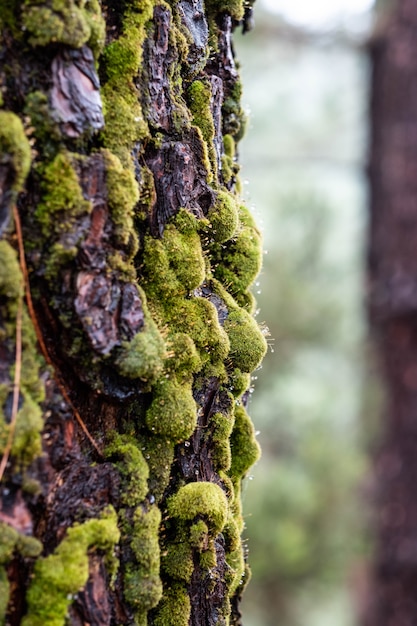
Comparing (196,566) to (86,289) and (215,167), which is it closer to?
(86,289)

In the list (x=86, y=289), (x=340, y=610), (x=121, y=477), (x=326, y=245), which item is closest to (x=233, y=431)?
(x=121, y=477)

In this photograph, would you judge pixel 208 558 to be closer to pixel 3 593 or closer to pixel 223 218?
pixel 3 593

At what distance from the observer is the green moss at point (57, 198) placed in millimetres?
1097

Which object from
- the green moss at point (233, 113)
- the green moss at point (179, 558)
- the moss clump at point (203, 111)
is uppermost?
the green moss at point (233, 113)

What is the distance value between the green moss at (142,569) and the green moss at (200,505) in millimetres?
94

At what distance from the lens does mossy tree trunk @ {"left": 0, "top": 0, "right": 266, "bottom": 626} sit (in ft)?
3.52

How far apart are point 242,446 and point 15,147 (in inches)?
36.2

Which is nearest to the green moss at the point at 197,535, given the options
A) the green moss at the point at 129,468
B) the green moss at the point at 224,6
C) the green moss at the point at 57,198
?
the green moss at the point at 129,468

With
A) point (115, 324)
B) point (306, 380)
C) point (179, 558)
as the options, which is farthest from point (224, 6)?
point (306, 380)

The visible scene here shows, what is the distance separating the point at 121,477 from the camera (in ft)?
4.03

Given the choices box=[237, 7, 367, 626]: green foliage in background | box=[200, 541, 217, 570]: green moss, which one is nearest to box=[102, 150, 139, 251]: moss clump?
box=[200, 541, 217, 570]: green moss

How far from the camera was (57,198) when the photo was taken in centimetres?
110

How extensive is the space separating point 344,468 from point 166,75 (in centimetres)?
491

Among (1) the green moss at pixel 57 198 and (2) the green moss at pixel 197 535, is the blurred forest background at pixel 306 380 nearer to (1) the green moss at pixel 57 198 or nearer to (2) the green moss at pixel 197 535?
(2) the green moss at pixel 197 535
